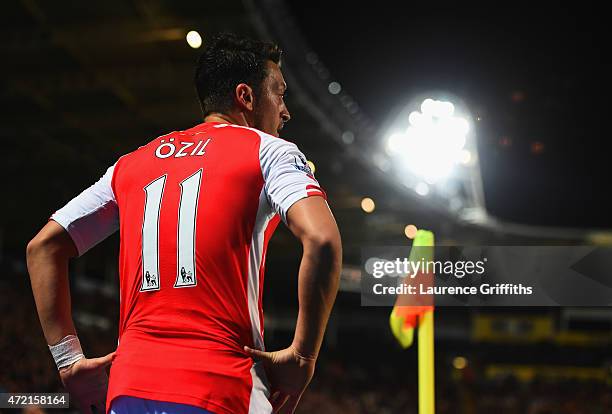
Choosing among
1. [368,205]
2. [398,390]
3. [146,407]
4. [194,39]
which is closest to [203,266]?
[146,407]

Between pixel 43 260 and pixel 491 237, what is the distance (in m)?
25.2

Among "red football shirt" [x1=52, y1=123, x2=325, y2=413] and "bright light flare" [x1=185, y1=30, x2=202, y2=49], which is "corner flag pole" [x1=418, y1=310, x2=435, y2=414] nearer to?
"red football shirt" [x1=52, y1=123, x2=325, y2=413]

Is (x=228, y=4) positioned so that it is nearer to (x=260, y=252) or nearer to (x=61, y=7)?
(x=61, y=7)

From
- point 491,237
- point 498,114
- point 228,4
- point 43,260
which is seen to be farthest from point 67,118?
point 491,237

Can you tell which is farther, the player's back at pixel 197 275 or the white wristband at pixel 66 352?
the white wristband at pixel 66 352

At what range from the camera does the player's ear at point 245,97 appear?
2.38m

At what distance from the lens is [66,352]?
92.3 inches

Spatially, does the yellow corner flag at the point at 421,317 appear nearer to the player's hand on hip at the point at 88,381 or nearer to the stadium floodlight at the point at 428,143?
the player's hand on hip at the point at 88,381

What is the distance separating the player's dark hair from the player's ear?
0.6 inches

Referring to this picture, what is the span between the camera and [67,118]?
45.5 ft

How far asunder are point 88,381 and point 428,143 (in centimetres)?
1717

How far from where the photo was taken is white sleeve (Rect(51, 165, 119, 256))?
2393mm

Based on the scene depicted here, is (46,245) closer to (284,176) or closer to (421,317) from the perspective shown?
(284,176)

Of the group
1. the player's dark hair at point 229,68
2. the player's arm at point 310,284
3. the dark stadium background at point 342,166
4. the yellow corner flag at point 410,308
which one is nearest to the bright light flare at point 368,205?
the dark stadium background at point 342,166
